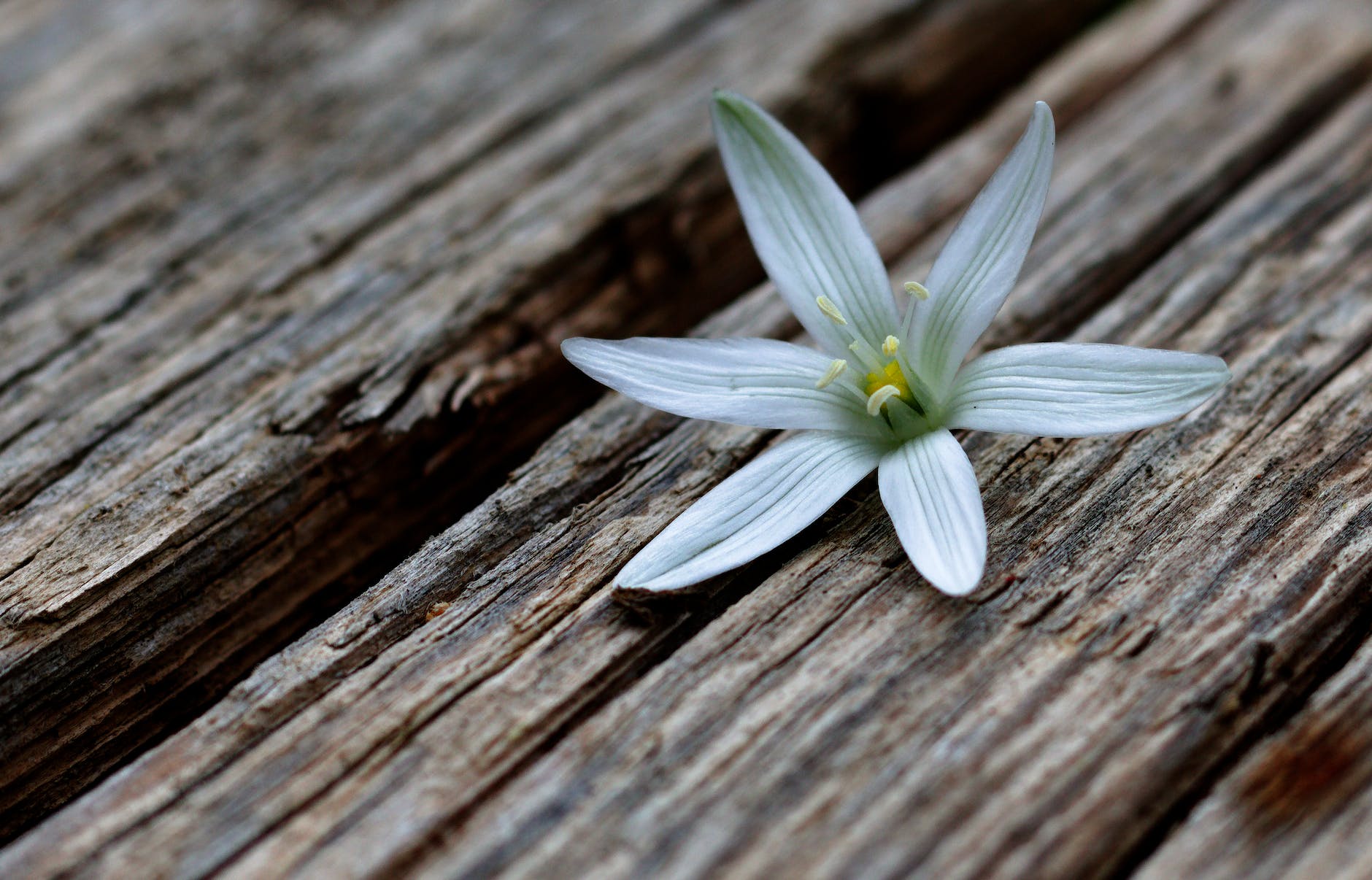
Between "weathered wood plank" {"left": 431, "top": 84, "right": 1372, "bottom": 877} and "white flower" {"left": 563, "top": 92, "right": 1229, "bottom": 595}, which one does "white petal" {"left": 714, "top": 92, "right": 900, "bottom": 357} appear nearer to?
"white flower" {"left": 563, "top": 92, "right": 1229, "bottom": 595}

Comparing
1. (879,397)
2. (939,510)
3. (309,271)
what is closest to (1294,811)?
(939,510)

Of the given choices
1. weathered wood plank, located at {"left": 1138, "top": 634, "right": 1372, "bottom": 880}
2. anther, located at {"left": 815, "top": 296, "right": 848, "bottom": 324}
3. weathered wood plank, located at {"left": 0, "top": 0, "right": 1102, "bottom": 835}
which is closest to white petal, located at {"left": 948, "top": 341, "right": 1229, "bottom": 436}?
anther, located at {"left": 815, "top": 296, "right": 848, "bottom": 324}

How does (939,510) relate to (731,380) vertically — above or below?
below

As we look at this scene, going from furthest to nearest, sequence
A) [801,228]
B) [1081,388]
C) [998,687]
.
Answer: [801,228]
[1081,388]
[998,687]

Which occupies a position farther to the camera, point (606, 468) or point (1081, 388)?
point (606, 468)

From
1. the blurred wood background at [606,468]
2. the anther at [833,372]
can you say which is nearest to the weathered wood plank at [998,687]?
the blurred wood background at [606,468]

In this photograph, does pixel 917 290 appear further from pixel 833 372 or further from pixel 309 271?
pixel 309 271

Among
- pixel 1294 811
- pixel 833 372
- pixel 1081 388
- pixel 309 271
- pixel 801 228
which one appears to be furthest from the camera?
pixel 309 271
